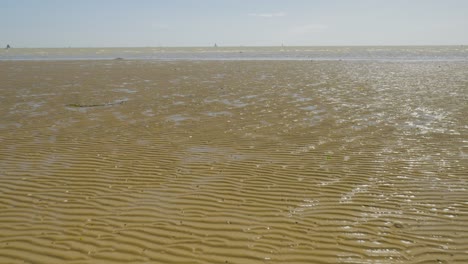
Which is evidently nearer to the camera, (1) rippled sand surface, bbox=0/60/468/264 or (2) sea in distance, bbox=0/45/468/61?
(1) rippled sand surface, bbox=0/60/468/264

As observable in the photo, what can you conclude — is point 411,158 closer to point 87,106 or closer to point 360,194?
point 360,194

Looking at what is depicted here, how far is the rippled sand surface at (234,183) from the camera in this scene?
4.91 m

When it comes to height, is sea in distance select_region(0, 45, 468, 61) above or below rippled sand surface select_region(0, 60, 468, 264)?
above

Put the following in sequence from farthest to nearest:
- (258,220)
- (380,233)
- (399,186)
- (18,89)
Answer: (18,89) → (399,186) → (258,220) → (380,233)

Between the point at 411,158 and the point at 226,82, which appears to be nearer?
the point at 411,158

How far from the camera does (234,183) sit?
706 cm

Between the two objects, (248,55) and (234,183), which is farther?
(248,55)

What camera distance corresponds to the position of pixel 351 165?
26.1 ft

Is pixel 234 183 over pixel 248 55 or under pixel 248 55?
under

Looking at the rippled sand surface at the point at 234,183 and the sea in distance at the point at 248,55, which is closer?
the rippled sand surface at the point at 234,183

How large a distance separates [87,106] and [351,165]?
10.4 metres

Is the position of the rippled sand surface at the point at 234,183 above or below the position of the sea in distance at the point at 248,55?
below

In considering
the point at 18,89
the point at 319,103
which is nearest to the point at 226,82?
the point at 319,103

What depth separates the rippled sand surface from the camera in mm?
4910
